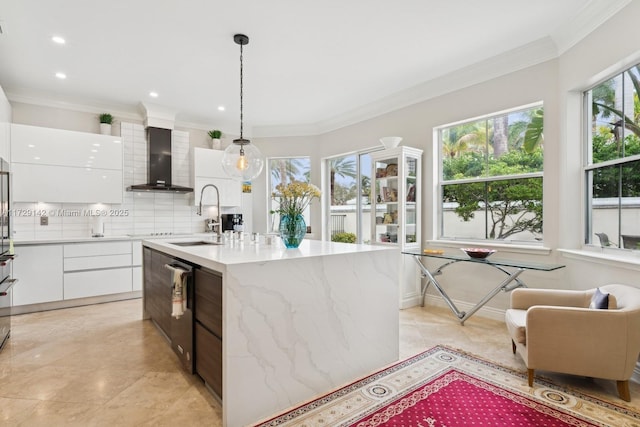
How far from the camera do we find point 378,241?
447 centimetres

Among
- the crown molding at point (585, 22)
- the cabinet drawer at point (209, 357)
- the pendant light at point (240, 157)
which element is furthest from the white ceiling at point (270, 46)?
the cabinet drawer at point (209, 357)

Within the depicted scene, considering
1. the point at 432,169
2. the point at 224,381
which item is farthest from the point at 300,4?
the point at 224,381

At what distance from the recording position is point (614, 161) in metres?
2.70

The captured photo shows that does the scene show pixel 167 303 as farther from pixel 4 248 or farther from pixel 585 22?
pixel 585 22

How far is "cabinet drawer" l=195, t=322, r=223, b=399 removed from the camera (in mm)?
1950

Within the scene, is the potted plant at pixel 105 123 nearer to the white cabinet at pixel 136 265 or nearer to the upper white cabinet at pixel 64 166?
the upper white cabinet at pixel 64 166

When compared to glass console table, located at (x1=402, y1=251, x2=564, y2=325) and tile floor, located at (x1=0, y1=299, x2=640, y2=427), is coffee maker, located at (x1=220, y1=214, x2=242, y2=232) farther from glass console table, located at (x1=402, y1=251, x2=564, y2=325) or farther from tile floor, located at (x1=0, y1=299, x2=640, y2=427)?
glass console table, located at (x1=402, y1=251, x2=564, y2=325)

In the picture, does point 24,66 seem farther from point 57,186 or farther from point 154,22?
point 154,22

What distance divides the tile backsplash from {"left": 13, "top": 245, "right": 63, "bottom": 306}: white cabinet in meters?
0.53

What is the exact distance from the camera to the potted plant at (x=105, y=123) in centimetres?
476

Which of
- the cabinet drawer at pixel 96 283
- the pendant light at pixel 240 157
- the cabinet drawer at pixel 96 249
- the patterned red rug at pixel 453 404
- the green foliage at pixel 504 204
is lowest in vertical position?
the patterned red rug at pixel 453 404

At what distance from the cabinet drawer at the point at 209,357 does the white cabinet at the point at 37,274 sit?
118 inches

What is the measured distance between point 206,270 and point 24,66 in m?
3.53

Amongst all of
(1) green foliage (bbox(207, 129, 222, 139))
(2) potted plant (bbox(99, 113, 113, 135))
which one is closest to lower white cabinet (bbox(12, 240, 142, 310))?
(2) potted plant (bbox(99, 113, 113, 135))
